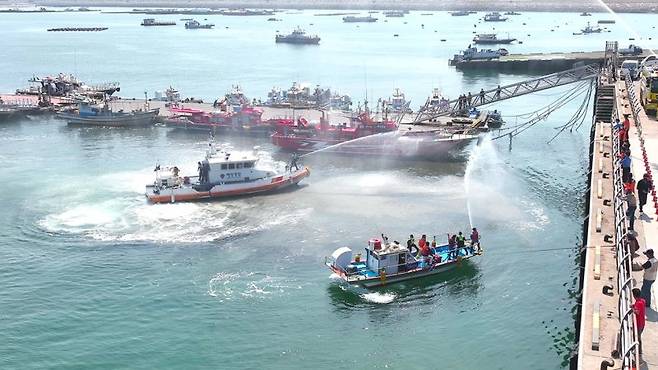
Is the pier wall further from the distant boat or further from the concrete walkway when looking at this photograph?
the distant boat

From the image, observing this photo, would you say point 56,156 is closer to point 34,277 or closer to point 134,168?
point 134,168

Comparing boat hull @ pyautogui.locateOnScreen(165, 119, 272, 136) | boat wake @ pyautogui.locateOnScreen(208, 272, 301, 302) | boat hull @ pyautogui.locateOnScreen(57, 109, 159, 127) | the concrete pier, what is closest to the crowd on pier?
the concrete pier

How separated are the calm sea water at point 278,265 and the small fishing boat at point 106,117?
12514 millimetres

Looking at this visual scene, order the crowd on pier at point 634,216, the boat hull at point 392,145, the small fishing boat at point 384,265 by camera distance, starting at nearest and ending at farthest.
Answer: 1. the crowd on pier at point 634,216
2. the small fishing boat at point 384,265
3. the boat hull at point 392,145

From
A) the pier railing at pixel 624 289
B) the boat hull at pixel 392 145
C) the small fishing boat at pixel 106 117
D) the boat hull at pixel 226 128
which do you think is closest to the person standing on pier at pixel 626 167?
the pier railing at pixel 624 289

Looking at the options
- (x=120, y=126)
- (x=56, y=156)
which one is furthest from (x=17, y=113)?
(x=56, y=156)

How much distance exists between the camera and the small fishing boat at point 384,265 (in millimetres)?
45094

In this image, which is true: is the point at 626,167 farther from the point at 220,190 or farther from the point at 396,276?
the point at 220,190

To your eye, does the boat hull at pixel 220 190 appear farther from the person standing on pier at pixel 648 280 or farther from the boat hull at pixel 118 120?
the person standing on pier at pixel 648 280

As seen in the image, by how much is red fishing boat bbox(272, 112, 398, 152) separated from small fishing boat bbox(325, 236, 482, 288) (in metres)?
37.6

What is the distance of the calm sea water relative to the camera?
3856 cm

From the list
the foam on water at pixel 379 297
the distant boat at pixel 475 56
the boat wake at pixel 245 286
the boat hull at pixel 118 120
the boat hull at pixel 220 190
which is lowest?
the foam on water at pixel 379 297

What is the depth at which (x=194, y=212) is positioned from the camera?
6153 centimetres

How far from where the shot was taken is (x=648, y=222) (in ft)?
123
